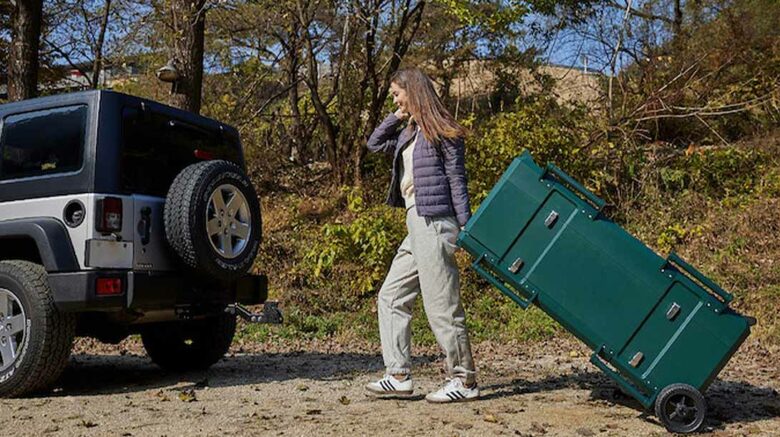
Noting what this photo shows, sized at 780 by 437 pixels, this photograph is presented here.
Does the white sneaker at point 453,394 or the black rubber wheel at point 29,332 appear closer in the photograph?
the white sneaker at point 453,394

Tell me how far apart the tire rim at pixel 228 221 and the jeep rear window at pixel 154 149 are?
422 millimetres

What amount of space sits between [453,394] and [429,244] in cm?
98

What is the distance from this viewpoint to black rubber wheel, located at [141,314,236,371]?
7711 mm

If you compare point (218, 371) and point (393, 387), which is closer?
point (393, 387)

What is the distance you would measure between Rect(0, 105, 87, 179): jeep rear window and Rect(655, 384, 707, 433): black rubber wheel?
4107 millimetres

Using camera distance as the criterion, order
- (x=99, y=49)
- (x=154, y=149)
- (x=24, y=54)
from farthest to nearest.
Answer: (x=99, y=49) < (x=24, y=54) < (x=154, y=149)

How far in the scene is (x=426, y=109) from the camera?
231 inches

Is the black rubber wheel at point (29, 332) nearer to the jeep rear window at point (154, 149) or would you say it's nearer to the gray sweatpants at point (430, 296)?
the jeep rear window at point (154, 149)

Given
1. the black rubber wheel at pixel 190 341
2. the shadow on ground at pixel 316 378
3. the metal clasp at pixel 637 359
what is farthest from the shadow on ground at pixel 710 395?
the black rubber wheel at pixel 190 341

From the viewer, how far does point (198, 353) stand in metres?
7.77

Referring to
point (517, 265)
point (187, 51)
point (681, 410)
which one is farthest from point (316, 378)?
point (187, 51)

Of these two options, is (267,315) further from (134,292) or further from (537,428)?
(537,428)

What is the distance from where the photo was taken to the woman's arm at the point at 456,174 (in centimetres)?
577

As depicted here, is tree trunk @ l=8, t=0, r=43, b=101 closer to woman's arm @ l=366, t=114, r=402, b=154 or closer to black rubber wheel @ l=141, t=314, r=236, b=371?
black rubber wheel @ l=141, t=314, r=236, b=371
